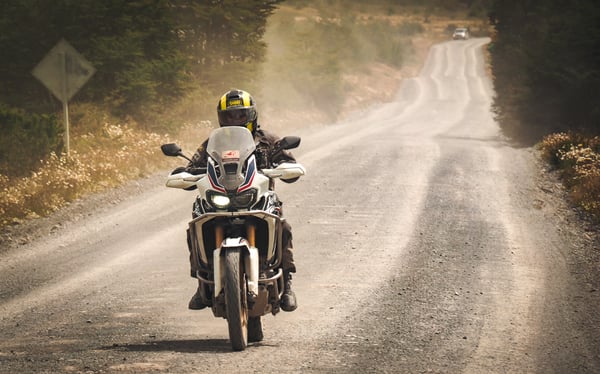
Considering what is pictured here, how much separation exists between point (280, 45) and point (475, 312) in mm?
33594

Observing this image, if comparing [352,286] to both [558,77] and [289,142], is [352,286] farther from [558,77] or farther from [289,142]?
[558,77]

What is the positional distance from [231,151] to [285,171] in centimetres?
61

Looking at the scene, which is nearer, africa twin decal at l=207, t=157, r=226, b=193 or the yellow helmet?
africa twin decal at l=207, t=157, r=226, b=193

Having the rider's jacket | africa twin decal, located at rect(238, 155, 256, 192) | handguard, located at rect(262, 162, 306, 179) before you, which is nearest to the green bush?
the rider's jacket

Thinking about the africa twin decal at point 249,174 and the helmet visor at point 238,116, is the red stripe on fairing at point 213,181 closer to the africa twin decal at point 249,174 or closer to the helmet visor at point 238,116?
the africa twin decal at point 249,174

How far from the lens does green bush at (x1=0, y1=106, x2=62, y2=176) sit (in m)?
17.3

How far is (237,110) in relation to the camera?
7.16 metres

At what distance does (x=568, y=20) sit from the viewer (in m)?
26.1

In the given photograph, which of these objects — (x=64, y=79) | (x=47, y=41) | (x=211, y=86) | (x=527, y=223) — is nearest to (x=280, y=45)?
(x=211, y=86)

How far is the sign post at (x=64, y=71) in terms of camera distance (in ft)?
58.8

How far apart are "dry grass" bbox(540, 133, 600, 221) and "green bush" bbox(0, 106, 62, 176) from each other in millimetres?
12314

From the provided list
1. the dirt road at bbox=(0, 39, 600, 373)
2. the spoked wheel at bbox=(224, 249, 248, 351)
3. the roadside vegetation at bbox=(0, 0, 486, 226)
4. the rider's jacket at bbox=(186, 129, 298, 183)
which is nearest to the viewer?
the spoked wheel at bbox=(224, 249, 248, 351)

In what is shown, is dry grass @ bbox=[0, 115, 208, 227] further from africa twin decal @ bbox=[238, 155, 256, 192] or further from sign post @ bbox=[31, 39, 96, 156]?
africa twin decal @ bbox=[238, 155, 256, 192]

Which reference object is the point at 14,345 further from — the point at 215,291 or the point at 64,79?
the point at 64,79
